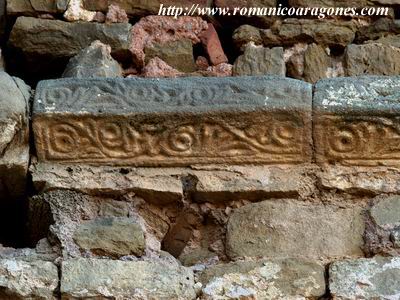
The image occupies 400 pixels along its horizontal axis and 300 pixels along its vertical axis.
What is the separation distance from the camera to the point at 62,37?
436 centimetres

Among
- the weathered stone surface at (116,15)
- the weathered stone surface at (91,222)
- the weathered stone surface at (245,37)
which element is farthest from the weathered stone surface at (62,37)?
the weathered stone surface at (91,222)

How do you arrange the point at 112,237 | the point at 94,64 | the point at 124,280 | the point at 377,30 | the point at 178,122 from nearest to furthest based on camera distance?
the point at 124,280 → the point at 112,237 → the point at 178,122 → the point at 94,64 → the point at 377,30

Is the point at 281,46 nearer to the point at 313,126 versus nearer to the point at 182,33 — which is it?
the point at 182,33

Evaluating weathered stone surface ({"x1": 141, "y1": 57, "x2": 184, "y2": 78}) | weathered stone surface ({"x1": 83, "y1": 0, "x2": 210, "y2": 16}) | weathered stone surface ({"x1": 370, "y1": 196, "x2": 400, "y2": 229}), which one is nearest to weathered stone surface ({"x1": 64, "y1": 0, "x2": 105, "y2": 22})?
weathered stone surface ({"x1": 83, "y1": 0, "x2": 210, "y2": 16})

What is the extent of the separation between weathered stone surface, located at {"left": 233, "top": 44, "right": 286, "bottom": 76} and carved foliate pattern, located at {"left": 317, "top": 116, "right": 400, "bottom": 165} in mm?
614

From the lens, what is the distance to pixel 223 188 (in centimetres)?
372

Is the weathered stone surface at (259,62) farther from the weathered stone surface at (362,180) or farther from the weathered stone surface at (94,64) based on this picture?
the weathered stone surface at (362,180)

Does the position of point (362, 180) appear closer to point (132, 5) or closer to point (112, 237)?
point (112, 237)

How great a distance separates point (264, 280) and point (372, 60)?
1.12m

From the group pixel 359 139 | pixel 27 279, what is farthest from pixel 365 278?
pixel 27 279

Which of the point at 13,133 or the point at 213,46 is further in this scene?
the point at 213,46

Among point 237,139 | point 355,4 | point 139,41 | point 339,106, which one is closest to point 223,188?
point 237,139

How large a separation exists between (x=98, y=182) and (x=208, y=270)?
416 millimetres

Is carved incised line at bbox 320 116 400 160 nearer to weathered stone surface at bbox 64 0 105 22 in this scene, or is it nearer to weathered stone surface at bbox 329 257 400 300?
weathered stone surface at bbox 329 257 400 300
